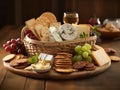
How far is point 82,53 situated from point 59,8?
93.0 inches

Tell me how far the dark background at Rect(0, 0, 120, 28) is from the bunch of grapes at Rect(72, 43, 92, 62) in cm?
228

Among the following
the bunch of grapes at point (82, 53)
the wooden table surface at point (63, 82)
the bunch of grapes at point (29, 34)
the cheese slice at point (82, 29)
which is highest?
the cheese slice at point (82, 29)

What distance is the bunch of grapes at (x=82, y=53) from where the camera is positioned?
1.36 metres

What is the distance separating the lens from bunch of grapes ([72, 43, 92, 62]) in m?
1.36

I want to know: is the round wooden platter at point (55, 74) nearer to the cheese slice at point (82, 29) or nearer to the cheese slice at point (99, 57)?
the cheese slice at point (99, 57)

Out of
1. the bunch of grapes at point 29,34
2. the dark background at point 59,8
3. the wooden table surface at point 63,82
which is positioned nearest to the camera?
the wooden table surface at point 63,82

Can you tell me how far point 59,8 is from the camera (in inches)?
145

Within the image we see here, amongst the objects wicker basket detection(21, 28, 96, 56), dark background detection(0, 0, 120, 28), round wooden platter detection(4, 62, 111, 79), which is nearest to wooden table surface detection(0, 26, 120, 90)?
→ round wooden platter detection(4, 62, 111, 79)

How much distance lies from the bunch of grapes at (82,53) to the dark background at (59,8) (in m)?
2.28

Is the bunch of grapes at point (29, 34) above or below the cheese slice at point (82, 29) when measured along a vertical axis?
below

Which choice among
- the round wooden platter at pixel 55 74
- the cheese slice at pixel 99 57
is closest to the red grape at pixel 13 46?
the round wooden platter at pixel 55 74

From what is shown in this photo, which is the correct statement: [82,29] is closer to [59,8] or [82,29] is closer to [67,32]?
[67,32]

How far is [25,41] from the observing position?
4.96ft

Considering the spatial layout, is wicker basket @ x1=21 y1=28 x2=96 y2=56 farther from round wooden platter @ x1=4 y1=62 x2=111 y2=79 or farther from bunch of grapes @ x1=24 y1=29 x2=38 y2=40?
round wooden platter @ x1=4 y1=62 x2=111 y2=79
